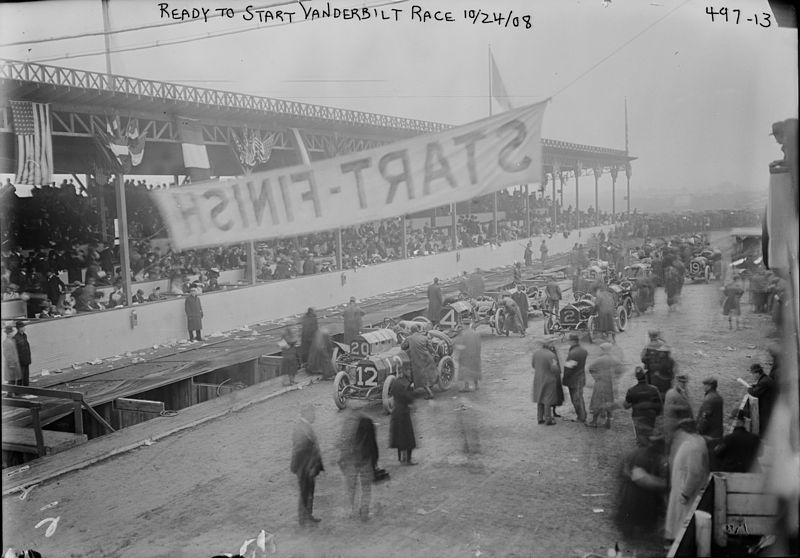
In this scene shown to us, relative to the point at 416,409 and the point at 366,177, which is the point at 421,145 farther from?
the point at 416,409

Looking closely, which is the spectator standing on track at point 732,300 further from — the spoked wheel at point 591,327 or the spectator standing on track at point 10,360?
the spectator standing on track at point 10,360

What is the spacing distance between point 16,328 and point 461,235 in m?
5.36

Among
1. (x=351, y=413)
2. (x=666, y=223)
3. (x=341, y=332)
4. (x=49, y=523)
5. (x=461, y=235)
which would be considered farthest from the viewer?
(x=666, y=223)

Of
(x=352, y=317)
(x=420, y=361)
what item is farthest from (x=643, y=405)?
(x=352, y=317)

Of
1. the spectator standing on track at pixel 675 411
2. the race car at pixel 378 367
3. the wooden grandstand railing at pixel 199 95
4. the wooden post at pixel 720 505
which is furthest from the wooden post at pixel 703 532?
the wooden grandstand railing at pixel 199 95

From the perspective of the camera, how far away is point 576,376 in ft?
24.5

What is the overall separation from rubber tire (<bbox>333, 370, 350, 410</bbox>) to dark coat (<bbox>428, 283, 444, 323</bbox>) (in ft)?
5.61

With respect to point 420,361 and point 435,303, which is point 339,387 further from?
point 435,303

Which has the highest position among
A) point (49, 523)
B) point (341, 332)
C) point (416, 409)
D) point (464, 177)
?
point (464, 177)

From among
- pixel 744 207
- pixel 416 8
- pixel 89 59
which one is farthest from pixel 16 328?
pixel 744 207

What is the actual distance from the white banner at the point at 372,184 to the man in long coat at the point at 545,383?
1.98 m

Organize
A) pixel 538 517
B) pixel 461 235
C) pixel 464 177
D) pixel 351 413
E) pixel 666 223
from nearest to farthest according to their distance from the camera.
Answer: pixel 538 517, pixel 464 177, pixel 351 413, pixel 461 235, pixel 666 223

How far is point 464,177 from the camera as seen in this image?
656 centimetres

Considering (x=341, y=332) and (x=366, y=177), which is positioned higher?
(x=366, y=177)
